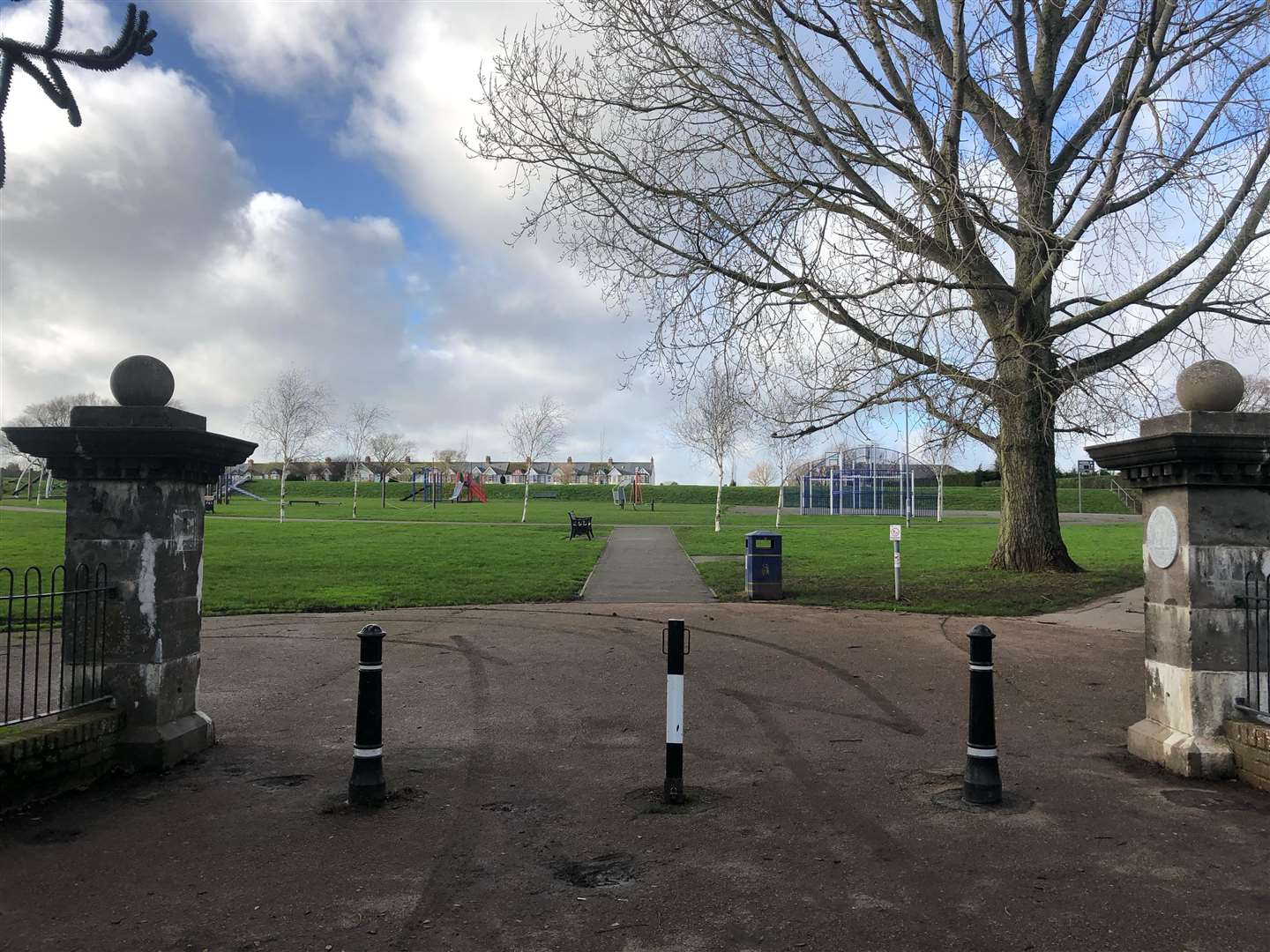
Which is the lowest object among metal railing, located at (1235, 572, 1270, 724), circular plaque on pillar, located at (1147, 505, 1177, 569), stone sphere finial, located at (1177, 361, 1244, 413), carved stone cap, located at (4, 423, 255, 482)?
metal railing, located at (1235, 572, 1270, 724)

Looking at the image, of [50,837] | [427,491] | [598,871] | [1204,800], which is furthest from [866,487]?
[50,837]

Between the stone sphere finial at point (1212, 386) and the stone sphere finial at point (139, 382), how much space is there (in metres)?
6.89

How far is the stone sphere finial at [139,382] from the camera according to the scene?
5957 millimetres

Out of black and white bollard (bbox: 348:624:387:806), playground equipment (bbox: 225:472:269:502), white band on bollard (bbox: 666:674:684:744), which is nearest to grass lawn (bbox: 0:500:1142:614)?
white band on bollard (bbox: 666:674:684:744)

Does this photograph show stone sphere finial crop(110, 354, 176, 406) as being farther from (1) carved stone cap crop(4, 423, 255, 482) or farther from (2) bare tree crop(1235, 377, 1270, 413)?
(2) bare tree crop(1235, 377, 1270, 413)

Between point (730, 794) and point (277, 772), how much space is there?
2.97 metres

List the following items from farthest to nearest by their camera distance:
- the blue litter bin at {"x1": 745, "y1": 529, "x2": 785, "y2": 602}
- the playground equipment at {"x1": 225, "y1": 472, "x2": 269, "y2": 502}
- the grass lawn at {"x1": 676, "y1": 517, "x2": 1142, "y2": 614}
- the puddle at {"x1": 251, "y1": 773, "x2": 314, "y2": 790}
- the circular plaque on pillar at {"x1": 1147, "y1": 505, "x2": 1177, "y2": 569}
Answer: the playground equipment at {"x1": 225, "y1": 472, "x2": 269, "y2": 502} → the blue litter bin at {"x1": 745, "y1": 529, "x2": 785, "y2": 602} → the grass lawn at {"x1": 676, "y1": 517, "x2": 1142, "y2": 614} → the circular plaque on pillar at {"x1": 1147, "y1": 505, "x2": 1177, "y2": 569} → the puddle at {"x1": 251, "y1": 773, "x2": 314, "y2": 790}

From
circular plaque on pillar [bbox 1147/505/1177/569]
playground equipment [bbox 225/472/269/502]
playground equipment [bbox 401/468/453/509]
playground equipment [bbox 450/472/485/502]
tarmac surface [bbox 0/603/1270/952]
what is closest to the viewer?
tarmac surface [bbox 0/603/1270/952]

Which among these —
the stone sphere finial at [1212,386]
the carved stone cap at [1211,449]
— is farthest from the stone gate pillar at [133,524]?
the stone sphere finial at [1212,386]

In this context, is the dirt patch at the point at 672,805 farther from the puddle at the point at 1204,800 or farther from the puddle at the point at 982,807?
the puddle at the point at 1204,800

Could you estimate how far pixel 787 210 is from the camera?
12703mm

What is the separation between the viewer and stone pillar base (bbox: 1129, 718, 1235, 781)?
5629 millimetres

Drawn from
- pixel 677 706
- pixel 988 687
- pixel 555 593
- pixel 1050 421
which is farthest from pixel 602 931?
pixel 1050 421

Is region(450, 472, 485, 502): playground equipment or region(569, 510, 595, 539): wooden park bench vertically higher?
region(450, 472, 485, 502): playground equipment
